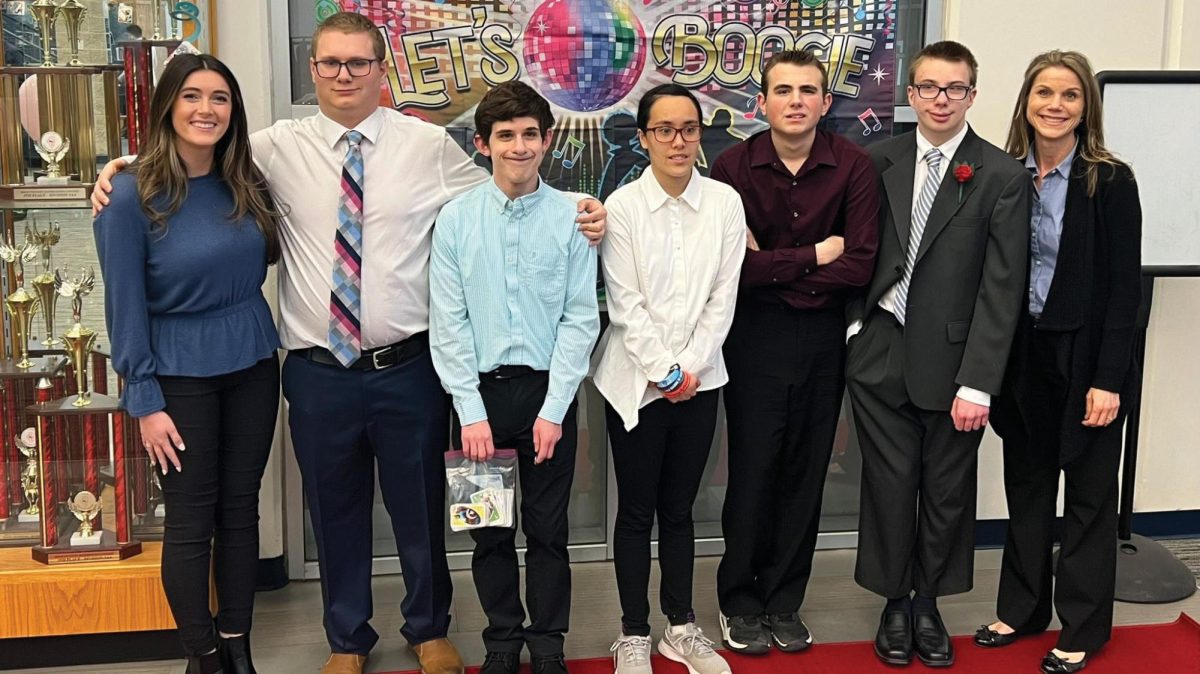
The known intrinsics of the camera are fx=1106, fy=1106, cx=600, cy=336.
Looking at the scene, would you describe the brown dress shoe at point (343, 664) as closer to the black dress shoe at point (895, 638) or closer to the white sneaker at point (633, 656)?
the white sneaker at point (633, 656)

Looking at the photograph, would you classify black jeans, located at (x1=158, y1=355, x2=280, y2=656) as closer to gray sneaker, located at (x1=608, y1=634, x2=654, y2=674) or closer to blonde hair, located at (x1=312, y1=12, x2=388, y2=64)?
blonde hair, located at (x1=312, y1=12, x2=388, y2=64)

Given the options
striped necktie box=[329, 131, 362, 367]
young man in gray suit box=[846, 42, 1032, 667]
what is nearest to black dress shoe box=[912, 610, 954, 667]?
young man in gray suit box=[846, 42, 1032, 667]

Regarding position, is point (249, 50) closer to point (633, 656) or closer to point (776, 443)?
point (776, 443)

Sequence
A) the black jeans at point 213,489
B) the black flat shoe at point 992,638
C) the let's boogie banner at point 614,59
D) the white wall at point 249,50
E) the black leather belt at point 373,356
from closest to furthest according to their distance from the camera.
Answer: the black jeans at point 213,489
the black leather belt at point 373,356
the black flat shoe at point 992,638
the white wall at point 249,50
the let's boogie banner at point 614,59

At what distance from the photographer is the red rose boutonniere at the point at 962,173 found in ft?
9.23

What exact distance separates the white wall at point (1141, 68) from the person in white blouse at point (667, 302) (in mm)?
1395

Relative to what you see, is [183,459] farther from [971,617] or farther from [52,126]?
[971,617]

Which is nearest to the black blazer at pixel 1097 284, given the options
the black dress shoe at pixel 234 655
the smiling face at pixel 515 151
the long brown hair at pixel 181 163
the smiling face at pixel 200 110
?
the smiling face at pixel 515 151

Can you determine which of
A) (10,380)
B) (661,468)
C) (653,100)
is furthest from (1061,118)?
(10,380)

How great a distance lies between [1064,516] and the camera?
9.96 feet

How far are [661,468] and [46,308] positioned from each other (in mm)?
1751

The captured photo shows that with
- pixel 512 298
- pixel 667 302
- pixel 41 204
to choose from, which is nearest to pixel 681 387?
pixel 667 302

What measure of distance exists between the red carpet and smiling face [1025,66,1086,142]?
144cm

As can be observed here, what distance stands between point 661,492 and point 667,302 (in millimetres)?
525
